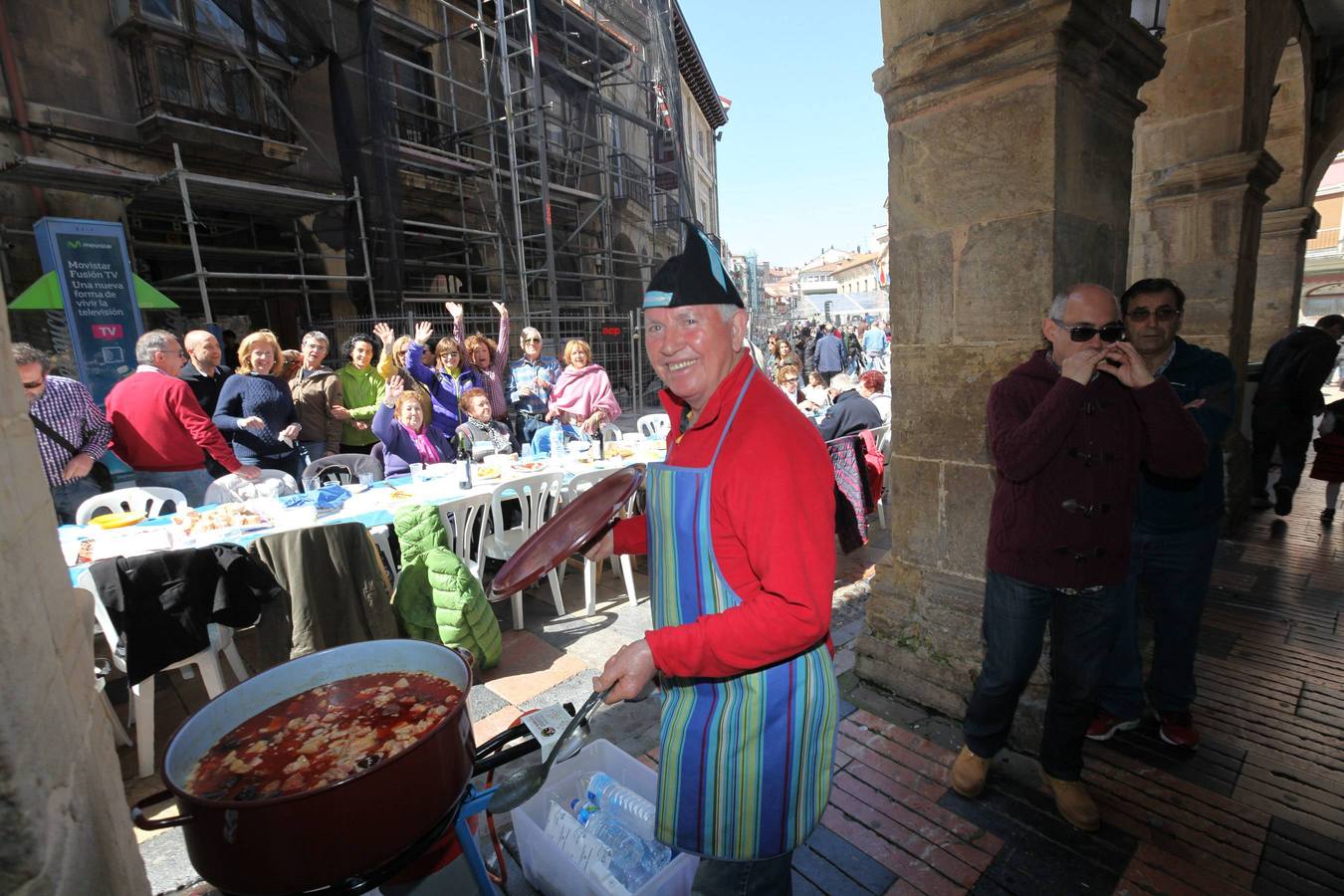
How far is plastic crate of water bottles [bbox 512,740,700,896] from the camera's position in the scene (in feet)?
6.10

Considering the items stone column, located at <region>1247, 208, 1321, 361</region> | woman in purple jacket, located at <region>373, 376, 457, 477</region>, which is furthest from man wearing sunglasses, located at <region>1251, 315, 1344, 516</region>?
woman in purple jacket, located at <region>373, 376, 457, 477</region>

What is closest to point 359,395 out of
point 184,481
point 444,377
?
point 444,377

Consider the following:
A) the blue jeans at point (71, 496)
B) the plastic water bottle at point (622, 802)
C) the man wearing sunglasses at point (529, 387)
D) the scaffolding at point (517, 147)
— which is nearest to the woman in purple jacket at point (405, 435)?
the blue jeans at point (71, 496)

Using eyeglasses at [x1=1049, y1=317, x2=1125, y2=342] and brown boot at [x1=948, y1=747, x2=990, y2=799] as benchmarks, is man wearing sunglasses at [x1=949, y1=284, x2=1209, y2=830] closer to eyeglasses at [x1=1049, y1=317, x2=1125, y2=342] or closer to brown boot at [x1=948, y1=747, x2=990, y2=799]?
eyeglasses at [x1=1049, y1=317, x2=1125, y2=342]

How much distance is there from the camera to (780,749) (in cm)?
143

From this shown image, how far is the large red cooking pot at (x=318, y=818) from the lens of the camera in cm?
113

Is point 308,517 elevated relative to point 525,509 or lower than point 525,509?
elevated

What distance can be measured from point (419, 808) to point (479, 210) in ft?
44.9

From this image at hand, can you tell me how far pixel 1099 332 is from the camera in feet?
6.41

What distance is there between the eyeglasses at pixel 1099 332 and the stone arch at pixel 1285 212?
623 centimetres

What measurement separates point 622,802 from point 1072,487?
1787 mm

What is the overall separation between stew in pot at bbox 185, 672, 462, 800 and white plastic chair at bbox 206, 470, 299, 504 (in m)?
3.24

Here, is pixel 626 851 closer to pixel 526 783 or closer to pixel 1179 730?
pixel 526 783

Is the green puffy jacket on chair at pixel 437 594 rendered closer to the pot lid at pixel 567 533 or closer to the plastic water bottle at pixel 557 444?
the plastic water bottle at pixel 557 444
